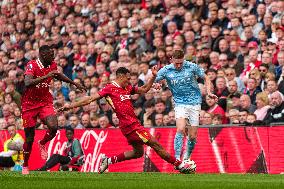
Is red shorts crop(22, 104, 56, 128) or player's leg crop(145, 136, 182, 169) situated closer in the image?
player's leg crop(145, 136, 182, 169)

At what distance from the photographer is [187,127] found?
20.9 metres

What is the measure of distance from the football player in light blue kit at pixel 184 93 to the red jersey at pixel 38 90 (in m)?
2.35

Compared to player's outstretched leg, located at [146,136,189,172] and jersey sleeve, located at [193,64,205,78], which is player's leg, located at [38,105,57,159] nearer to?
player's outstretched leg, located at [146,136,189,172]

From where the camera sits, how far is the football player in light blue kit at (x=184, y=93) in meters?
20.2

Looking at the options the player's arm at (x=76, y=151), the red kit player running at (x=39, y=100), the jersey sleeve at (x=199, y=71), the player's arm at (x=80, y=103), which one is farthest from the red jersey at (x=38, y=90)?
the player's arm at (x=76, y=151)

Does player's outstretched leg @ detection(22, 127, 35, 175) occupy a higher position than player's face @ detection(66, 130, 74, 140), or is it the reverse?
player's outstretched leg @ detection(22, 127, 35, 175)

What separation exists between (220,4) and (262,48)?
131 inches

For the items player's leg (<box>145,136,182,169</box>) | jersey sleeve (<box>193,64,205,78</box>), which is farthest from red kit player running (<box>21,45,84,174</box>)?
jersey sleeve (<box>193,64,205,78</box>)

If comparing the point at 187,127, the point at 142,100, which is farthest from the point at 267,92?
the point at 142,100

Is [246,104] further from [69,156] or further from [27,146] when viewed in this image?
[27,146]

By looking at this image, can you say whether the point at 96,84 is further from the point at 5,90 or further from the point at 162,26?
the point at 5,90

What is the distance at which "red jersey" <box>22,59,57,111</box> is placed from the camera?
64.6 ft

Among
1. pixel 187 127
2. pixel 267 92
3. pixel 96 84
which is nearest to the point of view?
pixel 187 127

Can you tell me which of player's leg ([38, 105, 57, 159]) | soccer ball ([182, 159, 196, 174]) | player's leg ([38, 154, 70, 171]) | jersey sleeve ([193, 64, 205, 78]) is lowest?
player's leg ([38, 154, 70, 171])
